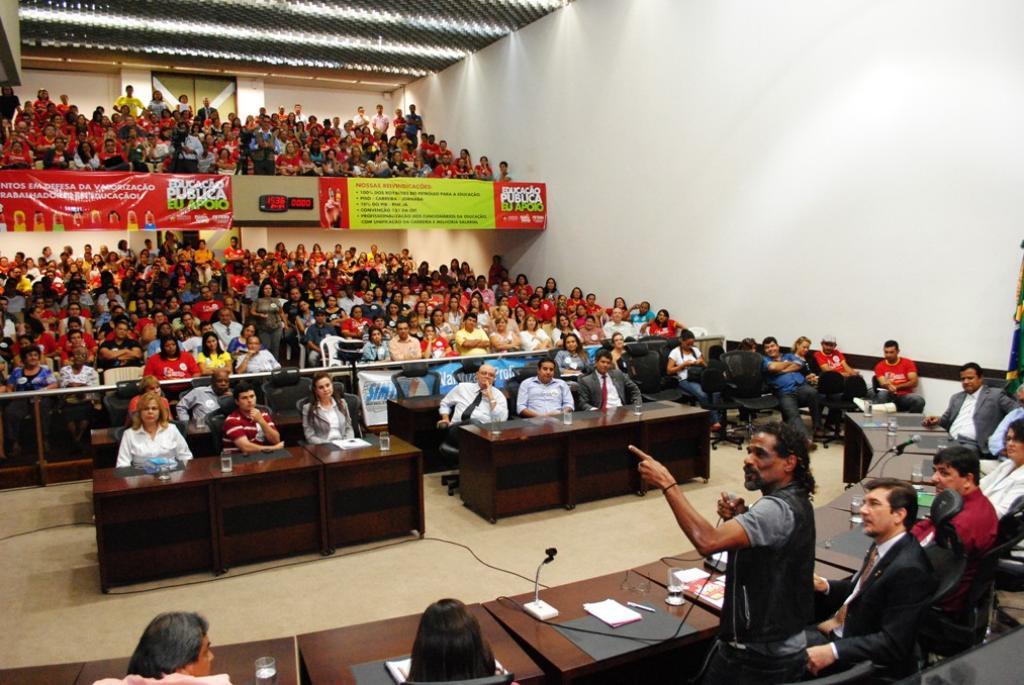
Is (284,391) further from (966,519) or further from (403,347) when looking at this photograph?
(966,519)

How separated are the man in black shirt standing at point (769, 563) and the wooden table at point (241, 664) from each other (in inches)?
57.7

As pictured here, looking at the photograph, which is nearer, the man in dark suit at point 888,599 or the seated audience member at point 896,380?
the man in dark suit at point 888,599

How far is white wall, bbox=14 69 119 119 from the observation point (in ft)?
62.0

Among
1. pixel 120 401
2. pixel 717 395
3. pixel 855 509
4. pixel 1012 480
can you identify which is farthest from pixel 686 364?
pixel 120 401

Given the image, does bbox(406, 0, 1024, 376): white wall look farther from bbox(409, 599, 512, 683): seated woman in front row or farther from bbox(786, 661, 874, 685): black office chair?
bbox(409, 599, 512, 683): seated woman in front row

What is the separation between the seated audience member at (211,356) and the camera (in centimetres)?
885

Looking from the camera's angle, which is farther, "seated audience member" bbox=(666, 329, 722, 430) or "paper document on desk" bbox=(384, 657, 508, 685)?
"seated audience member" bbox=(666, 329, 722, 430)

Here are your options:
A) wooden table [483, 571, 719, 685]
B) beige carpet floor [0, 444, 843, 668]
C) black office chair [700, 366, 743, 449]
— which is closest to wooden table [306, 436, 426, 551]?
beige carpet floor [0, 444, 843, 668]

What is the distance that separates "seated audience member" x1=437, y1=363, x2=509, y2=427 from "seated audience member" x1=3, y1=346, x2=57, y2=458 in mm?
4073

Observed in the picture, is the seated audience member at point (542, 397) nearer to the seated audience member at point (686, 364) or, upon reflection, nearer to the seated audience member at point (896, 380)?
the seated audience member at point (686, 364)

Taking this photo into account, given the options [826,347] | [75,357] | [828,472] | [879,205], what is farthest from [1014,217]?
[75,357]

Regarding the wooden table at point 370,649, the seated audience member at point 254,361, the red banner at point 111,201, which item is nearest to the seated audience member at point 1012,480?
the wooden table at point 370,649

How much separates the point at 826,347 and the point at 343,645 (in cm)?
820

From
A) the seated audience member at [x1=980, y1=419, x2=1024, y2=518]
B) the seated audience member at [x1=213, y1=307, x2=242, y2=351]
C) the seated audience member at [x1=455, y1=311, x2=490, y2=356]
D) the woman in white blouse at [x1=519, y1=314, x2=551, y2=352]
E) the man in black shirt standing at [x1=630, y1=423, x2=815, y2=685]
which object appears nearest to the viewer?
the man in black shirt standing at [x1=630, y1=423, x2=815, y2=685]
